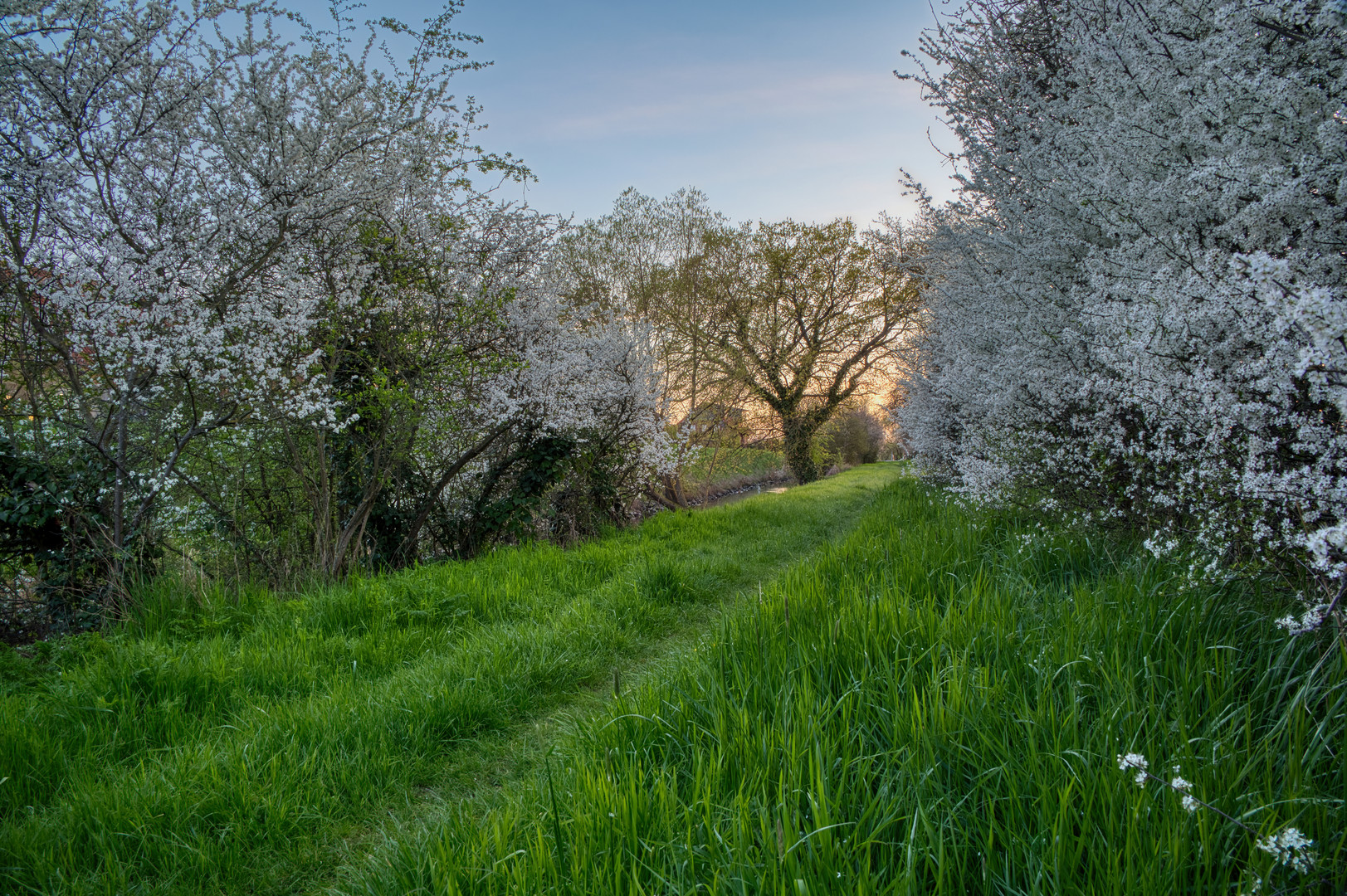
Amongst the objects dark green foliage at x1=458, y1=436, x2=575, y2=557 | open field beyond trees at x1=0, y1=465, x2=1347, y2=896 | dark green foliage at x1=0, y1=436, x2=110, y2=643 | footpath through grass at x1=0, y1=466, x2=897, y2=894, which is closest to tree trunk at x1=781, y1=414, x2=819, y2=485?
dark green foliage at x1=458, y1=436, x2=575, y2=557

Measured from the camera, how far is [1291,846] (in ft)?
4.20

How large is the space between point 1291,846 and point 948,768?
0.85 m

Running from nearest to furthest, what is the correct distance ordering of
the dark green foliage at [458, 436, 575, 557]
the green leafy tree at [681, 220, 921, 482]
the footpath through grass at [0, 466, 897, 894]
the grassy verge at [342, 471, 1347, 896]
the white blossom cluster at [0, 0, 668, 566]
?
the grassy verge at [342, 471, 1347, 896]
the footpath through grass at [0, 466, 897, 894]
the white blossom cluster at [0, 0, 668, 566]
the dark green foliage at [458, 436, 575, 557]
the green leafy tree at [681, 220, 921, 482]

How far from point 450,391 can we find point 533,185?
369cm

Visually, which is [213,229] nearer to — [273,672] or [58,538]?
[58,538]

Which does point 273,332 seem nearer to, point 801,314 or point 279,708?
point 279,708

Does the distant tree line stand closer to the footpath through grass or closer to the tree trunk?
the footpath through grass

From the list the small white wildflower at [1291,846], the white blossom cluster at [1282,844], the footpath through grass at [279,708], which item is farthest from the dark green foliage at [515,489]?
the small white wildflower at [1291,846]

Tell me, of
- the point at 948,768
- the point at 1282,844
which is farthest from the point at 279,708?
the point at 1282,844

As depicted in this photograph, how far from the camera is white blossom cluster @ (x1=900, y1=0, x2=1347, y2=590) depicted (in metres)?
2.30

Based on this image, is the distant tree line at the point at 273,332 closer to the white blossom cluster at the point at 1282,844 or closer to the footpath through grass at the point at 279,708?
the footpath through grass at the point at 279,708

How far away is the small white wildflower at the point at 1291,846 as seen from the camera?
3.89 ft

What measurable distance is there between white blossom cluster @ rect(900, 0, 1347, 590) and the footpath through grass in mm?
3281

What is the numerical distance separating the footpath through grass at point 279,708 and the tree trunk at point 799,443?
13.6 meters
